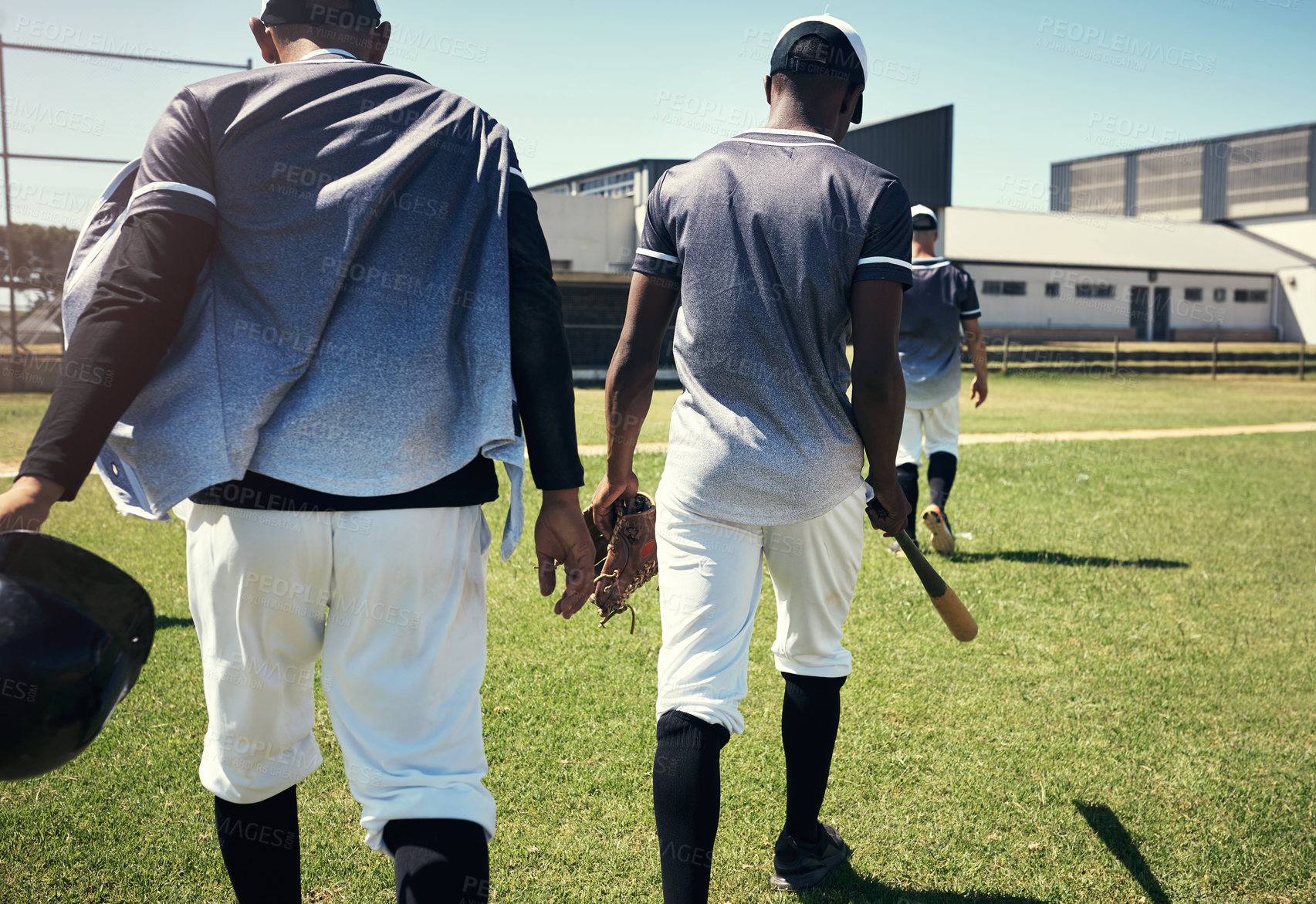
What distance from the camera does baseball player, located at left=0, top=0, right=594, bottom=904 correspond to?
5.32ft

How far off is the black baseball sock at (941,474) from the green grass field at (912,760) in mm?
539

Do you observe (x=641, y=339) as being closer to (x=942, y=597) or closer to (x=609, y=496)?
(x=609, y=496)

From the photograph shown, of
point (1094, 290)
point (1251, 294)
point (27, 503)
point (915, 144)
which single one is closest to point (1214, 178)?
point (1251, 294)

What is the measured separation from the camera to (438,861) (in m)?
1.63

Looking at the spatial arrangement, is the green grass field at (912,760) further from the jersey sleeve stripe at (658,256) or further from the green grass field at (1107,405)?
the green grass field at (1107,405)

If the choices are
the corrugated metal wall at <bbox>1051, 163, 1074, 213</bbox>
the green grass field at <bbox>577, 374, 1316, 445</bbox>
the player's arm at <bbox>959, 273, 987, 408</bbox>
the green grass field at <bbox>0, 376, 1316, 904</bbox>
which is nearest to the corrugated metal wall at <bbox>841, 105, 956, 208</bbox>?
the green grass field at <bbox>577, 374, 1316, 445</bbox>

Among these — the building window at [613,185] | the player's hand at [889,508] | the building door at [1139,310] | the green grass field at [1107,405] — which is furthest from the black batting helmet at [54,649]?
the building door at [1139,310]

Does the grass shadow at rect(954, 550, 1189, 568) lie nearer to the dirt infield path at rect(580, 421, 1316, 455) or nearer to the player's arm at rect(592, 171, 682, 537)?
the player's arm at rect(592, 171, 682, 537)

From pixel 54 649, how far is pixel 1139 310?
47.0 m

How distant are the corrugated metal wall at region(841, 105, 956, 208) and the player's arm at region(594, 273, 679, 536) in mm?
35926

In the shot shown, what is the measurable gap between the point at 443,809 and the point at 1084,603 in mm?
4897

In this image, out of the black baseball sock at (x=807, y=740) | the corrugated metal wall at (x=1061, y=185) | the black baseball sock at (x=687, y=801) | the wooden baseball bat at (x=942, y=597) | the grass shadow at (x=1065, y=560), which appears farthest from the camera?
the corrugated metal wall at (x=1061, y=185)

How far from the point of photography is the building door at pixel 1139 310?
137ft

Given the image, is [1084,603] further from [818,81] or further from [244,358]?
[244,358]
